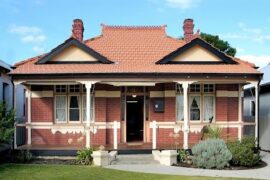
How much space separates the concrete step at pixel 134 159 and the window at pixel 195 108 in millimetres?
3895

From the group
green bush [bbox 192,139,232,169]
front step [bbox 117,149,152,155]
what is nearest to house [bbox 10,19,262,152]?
front step [bbox 117,149,152,155]

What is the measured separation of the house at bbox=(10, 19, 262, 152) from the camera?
767 inches

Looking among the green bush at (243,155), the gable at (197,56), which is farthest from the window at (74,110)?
the green bush at (243,155)

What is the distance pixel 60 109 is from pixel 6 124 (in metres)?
4.16

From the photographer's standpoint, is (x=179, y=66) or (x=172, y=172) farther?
(x=179, y=66)

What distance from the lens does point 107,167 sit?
1616cm

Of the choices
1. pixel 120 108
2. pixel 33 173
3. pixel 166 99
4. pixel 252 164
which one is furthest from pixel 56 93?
pixel 252 164

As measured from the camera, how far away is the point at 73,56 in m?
20.2

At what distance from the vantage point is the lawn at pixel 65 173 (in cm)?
1380

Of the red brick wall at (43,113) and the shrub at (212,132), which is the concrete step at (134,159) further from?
the red brick wall at (43,113)

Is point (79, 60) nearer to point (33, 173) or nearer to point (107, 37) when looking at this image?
point (107, 37)

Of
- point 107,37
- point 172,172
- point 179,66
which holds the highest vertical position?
point 107,37

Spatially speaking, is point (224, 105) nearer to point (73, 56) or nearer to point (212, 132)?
point (212, 132)

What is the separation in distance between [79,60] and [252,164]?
868 centimetres
